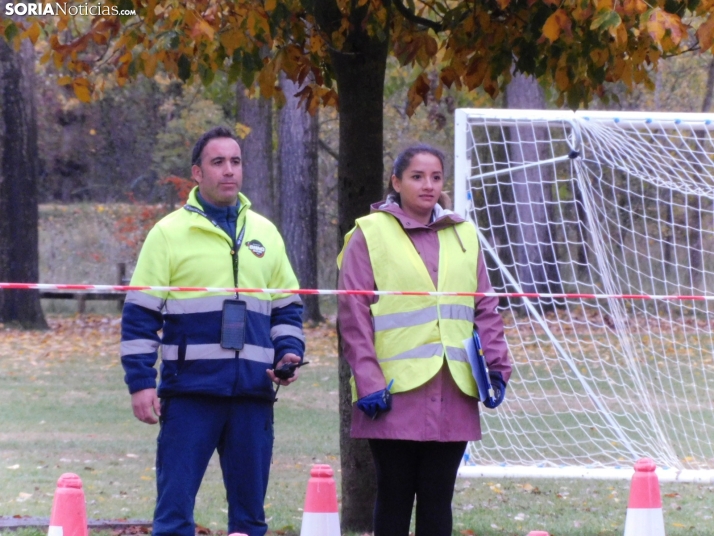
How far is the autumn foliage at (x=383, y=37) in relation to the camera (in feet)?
→ 17.2

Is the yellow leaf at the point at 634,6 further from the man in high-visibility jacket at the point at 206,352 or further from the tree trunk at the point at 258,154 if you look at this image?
the tree trunk at the point at 258,154

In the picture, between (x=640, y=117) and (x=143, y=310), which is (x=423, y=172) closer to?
(x=143, y=310)

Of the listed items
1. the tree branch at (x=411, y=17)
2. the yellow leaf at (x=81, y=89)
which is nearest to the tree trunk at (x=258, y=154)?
the yellow leaf at (x=81, y=89)

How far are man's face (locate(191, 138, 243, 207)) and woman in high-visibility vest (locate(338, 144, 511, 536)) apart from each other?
54 centimetres

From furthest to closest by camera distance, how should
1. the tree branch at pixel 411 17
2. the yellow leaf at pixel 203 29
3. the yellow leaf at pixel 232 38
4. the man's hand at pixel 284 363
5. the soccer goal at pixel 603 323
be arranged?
the soccer goal at pixel 603 323 < the tree branch at pixel 411 17 < the yellow leaf at pixel 232 38 < the yellow leaf at pixel 203 29 < the man's hand at pixel 284 363

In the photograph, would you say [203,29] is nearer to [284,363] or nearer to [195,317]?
[195,317]

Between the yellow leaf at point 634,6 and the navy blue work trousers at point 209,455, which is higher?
the yellow leaf at point 634,6

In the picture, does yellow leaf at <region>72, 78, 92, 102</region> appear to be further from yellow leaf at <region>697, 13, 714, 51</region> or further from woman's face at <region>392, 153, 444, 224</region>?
yellow leaf at <region>697, 13, 714, 51</region>

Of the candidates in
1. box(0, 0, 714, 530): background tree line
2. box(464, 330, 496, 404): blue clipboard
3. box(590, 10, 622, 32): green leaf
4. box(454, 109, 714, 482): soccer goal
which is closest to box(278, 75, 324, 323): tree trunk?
box(454, 109, 714, 482): soccer goal

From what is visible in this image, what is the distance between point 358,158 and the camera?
5.64 meters

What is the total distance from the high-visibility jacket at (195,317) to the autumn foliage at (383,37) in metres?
1.20

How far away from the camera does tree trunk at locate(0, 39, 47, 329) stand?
1914 cm

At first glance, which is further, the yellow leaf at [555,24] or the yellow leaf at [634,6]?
the yellow leaf at [555,24]

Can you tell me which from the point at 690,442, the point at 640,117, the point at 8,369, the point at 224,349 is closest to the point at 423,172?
the point at 224,349
